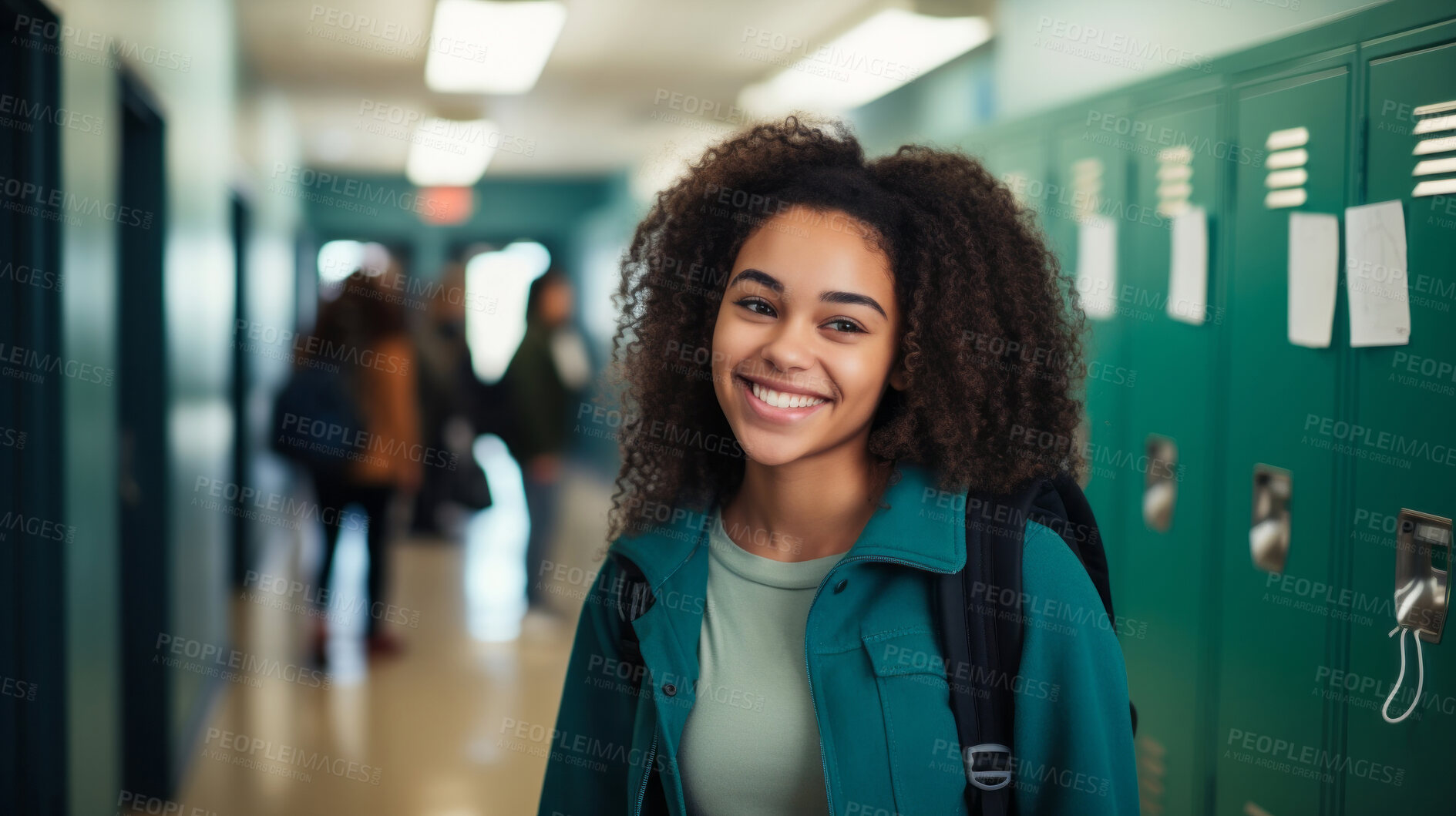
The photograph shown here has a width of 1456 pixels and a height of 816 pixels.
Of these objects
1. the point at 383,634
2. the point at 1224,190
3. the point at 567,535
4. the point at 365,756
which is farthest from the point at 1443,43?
the point at 567,535

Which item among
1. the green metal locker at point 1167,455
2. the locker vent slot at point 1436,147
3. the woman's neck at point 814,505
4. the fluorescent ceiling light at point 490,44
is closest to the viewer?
the woman's neck at point 814,505

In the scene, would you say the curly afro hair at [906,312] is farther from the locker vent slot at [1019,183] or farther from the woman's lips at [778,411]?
the locker vent slot at [1019,183]

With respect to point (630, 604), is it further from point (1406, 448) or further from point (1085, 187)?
point (1085, 187)

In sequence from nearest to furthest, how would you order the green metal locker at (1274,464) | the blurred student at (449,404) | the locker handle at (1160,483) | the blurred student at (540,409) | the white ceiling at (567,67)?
the green metal locker at (1274,464) → the locker handle at (1160,483) → the white ceiling at (567,67) → the blurred student at (540,409) → the blurred student at (449,404)

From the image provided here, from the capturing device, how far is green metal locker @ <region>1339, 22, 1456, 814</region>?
5.57 ft

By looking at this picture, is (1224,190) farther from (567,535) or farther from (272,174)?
(272,174)

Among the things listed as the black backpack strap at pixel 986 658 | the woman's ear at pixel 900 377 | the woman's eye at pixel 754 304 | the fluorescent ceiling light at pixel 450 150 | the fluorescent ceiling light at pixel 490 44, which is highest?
the fluorescent ceiling light at pixel 450 150

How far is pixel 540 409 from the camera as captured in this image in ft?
16.5

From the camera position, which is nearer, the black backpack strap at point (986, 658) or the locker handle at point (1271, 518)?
the black backpack strap at point (986, 658)

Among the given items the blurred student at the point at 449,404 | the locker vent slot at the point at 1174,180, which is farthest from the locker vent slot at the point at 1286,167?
the blurred student at the point at 449,404

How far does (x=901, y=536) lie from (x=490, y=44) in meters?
4.75

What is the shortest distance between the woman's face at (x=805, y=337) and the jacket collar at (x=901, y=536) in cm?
12

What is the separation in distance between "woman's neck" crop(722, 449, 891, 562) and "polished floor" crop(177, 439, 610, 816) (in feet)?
7.03

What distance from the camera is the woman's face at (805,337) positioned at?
4.46 feet
